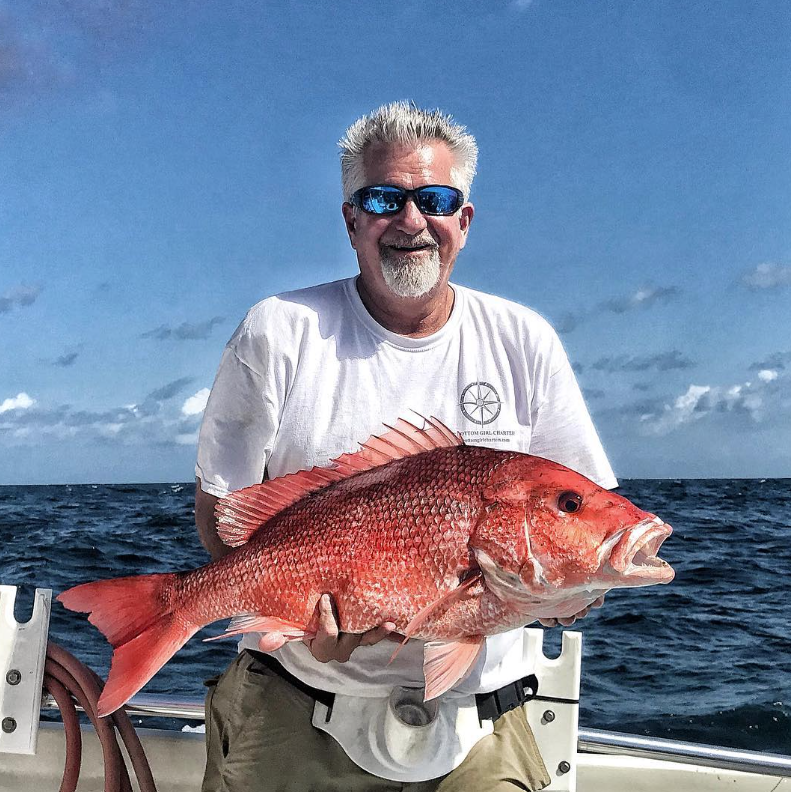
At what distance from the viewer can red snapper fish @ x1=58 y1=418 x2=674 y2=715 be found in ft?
6.72

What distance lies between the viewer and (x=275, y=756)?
2.68m

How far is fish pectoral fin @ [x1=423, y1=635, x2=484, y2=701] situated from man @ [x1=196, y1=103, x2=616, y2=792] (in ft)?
1.16

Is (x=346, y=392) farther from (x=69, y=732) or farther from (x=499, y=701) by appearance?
(x=69, y=732)

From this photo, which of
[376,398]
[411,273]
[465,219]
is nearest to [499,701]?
[376,398]

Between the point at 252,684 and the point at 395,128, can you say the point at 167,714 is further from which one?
the point at 395,128

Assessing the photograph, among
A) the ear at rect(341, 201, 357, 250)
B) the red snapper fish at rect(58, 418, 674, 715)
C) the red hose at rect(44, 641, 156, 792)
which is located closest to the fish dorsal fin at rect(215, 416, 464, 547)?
the red snapper fish at rect(58, 418, 674, 715)

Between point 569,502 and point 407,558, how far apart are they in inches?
17.2

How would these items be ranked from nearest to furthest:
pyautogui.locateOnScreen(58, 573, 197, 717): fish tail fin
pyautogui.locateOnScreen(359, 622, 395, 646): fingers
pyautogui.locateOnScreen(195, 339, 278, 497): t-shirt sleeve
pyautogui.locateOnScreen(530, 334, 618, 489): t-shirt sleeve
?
pyautogui.locateOnScreen(359, 622, 395, 646): fingers, pyautogui.locateOnScreen(58, 573, 197, 717): fish tail fin, pyautogui.locateOnScreen(195, 339, 278, 497): t-shirt sleeve, pyautogui.locateOnScreen(530, 334, 618, 489): t-shirt sleeve

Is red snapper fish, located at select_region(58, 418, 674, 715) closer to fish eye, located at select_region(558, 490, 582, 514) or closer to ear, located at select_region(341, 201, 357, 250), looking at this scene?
fish eye, located at select_region(558, 490, 582, 514)

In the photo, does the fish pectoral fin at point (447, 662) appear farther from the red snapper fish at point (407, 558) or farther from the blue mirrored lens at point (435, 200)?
the blue mirrored lens at point (435, 200)

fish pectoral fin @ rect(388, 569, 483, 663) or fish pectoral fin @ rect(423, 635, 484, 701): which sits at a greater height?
fish pectoral fin @ rect(388, 569, 483, 663)

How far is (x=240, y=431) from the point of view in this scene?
2.74 meters

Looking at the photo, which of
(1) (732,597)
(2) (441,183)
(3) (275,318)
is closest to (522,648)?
(3) (275,318)

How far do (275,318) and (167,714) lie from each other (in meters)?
1.70
